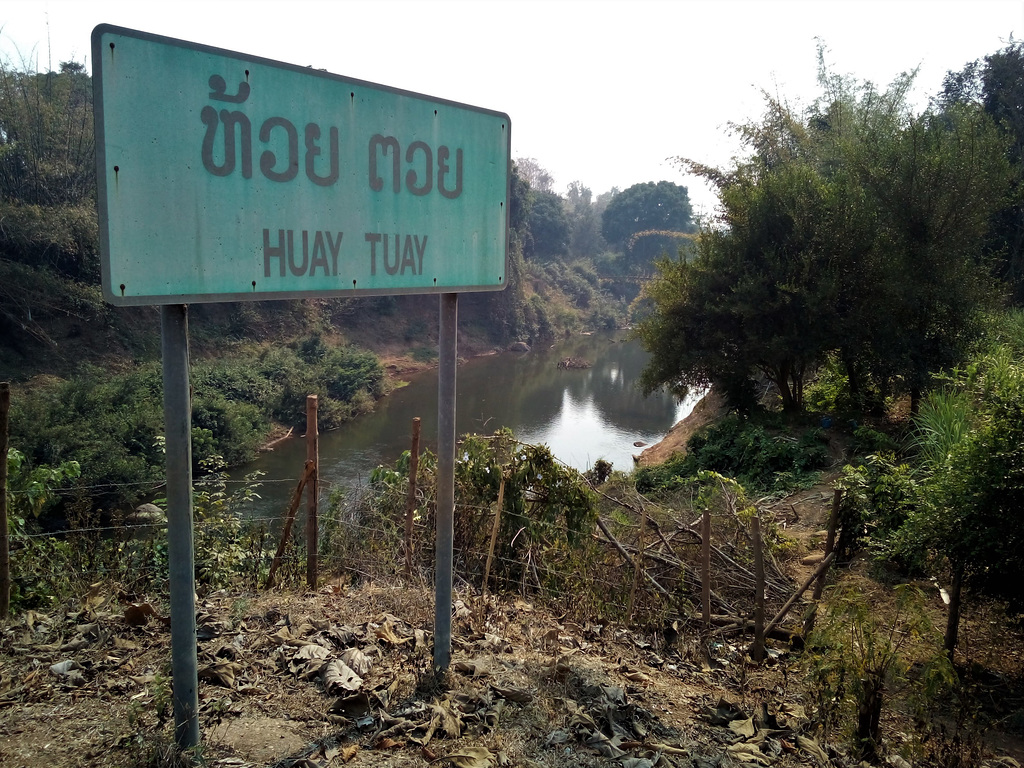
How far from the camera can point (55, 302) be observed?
19922 millimetres

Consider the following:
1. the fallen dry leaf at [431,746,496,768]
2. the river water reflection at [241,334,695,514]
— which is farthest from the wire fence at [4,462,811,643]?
the river water reflection at [241,334,695,514]

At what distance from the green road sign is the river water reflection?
33.8ft

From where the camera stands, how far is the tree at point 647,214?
59406 millimetres

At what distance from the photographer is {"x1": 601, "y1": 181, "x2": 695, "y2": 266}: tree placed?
5941 cm

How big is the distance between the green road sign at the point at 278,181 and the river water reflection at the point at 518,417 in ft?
33.8

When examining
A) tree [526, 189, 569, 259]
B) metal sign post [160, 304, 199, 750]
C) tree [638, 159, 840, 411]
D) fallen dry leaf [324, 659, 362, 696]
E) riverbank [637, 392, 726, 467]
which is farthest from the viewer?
tree [526, 189, 569, 259]

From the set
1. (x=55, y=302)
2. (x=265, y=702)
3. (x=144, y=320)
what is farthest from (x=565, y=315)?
(x=265, y=702)

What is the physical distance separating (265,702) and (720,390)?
1365cm

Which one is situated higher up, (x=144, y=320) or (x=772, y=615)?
(x=144, y=320)

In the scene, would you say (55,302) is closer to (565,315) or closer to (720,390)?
(720,390)

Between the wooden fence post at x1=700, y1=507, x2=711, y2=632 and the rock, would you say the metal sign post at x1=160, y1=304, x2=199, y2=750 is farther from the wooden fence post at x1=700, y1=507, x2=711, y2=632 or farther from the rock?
the rock

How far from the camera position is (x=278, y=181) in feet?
7.16

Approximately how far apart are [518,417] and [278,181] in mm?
20665

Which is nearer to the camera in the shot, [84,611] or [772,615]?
[84,611]
